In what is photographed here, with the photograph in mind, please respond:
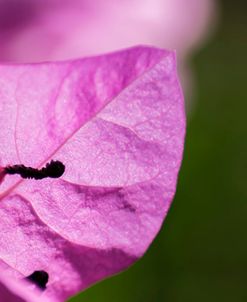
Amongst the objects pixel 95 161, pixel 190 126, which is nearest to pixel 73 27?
pixel 95 161

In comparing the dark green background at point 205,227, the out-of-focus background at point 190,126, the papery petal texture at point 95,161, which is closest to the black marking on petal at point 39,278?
the papery petal texture at point 95,161

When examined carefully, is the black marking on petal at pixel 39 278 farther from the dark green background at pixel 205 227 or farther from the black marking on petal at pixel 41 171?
the dark green background at pixel 205 227

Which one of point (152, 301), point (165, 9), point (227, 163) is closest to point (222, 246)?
point (227, 163)

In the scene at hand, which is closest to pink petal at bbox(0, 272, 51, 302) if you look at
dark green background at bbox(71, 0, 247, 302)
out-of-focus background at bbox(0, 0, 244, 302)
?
out-of-focus background at bbox(0, 0, 244, 302)

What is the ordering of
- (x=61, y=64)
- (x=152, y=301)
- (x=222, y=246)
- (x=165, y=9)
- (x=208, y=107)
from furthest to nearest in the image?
1. (x=208, y=107)
2. (x=222, y=246)
3. (x=152, y=301)
4. (x=165, y=9)
5. (x=61, y=64)

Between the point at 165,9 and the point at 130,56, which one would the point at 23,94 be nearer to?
the point at 130,56

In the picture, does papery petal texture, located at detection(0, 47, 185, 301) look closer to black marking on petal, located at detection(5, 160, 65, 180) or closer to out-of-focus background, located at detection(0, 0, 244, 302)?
black marking on petal, located at detection(5, 160, 65, 180)
